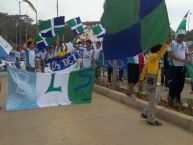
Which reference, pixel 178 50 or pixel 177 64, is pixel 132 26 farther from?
pixel 177 64

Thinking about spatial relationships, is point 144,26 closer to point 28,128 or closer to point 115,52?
point 115,52

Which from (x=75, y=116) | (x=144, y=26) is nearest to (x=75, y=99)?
(x=75, y=116)

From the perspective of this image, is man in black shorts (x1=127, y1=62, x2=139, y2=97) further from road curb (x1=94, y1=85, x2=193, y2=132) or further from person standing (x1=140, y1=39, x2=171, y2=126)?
person standing (x1=140, y1=39, x2=171, y2=126)

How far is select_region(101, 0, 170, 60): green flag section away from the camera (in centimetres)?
794

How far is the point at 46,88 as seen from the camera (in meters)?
11.4

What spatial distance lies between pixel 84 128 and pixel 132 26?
2029 mm

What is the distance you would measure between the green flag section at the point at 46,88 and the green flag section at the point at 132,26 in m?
2.90

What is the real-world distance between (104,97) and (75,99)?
1.51 m

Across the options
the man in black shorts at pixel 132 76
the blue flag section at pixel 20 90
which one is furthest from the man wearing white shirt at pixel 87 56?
the blue flag section at pixel 20 90

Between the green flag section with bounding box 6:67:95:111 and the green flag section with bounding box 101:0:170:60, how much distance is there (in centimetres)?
290

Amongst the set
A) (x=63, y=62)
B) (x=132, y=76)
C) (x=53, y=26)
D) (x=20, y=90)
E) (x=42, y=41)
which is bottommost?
(x=20, y=90)

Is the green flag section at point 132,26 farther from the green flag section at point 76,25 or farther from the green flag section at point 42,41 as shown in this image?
the green flag section at point 76,25

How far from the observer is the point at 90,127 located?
28.5 feet

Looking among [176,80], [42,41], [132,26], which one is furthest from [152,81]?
[42,41]
